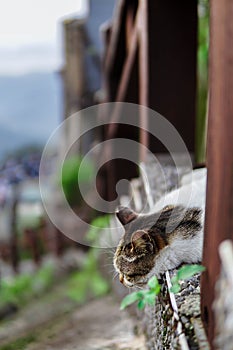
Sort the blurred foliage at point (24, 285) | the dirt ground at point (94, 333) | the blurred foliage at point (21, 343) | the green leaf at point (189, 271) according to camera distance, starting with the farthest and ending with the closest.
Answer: the blurred foliage at point (24, 285), the blurred foliage at point (21, 343), the dirt ground at point (94, 333), the green leaf at point (189, 271)

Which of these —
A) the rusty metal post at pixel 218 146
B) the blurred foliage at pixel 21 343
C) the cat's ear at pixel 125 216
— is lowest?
the blurred foliage at pixel 21 343

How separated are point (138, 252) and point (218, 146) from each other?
1.70 feet

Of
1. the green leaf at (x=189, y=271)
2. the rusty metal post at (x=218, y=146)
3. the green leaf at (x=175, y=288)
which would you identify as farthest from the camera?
the green leaf at (x=175, y=288)

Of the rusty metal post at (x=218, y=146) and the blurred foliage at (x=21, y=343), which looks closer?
the rusty metal post at (x=218, y=146)

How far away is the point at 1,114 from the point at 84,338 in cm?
595

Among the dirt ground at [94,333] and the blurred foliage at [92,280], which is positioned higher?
the dirt ground at [94,333]

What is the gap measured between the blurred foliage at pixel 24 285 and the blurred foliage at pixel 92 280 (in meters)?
0.44

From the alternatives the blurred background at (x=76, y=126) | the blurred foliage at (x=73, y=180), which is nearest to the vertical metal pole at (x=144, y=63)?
the blurred background at (x=76, y=126)

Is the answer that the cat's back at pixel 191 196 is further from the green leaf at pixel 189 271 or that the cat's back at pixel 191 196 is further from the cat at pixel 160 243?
the green leaf at pixel 189 271

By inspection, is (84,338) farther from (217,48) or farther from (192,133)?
(217,48)

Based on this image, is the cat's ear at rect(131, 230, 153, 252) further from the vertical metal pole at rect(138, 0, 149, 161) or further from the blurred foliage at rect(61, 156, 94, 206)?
the blurred foliage at rect(61, 156, 94, 206)

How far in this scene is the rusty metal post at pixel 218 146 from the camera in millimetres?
858

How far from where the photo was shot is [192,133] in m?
2.43

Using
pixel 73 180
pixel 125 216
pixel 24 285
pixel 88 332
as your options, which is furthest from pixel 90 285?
pixel 73 180
